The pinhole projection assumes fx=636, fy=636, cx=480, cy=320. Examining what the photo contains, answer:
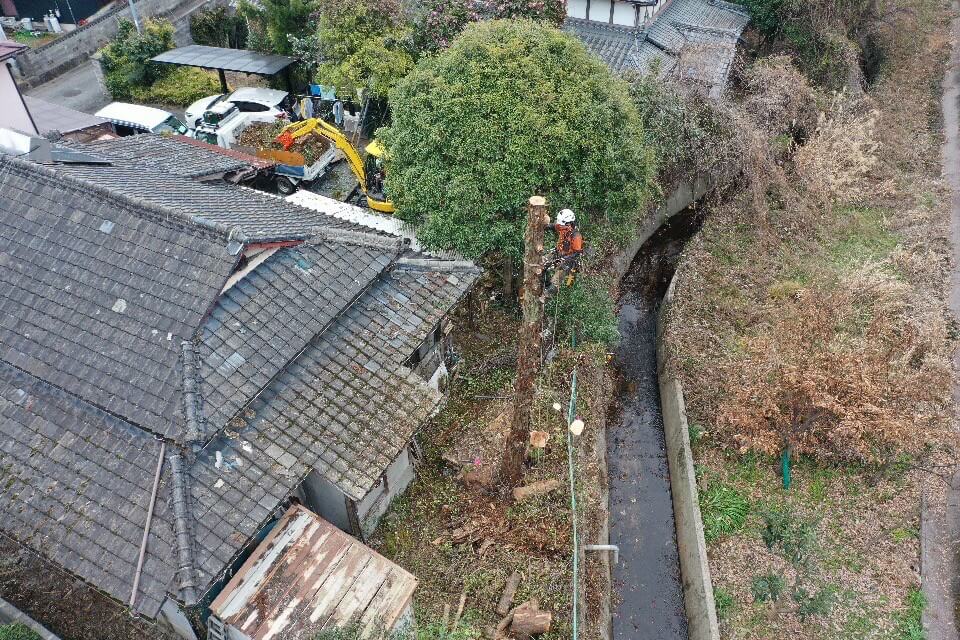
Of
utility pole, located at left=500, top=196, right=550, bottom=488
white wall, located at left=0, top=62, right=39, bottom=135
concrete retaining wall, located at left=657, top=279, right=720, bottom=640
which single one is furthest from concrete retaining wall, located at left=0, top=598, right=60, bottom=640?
white wall, located at left=0, top=62, right=39, bottom=135

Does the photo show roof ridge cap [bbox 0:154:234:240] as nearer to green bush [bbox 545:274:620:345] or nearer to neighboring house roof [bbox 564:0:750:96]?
green bush [bbox 545:274:620:345]

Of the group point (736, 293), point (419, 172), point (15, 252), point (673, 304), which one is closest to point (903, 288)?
point (736, 293)

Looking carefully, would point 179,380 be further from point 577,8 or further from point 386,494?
point 577,8

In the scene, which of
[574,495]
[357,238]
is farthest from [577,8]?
[574,495]

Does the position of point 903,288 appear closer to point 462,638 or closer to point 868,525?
point 868,525

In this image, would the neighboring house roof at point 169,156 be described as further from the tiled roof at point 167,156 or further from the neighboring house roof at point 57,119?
the neighboring house roof at point 57,119
